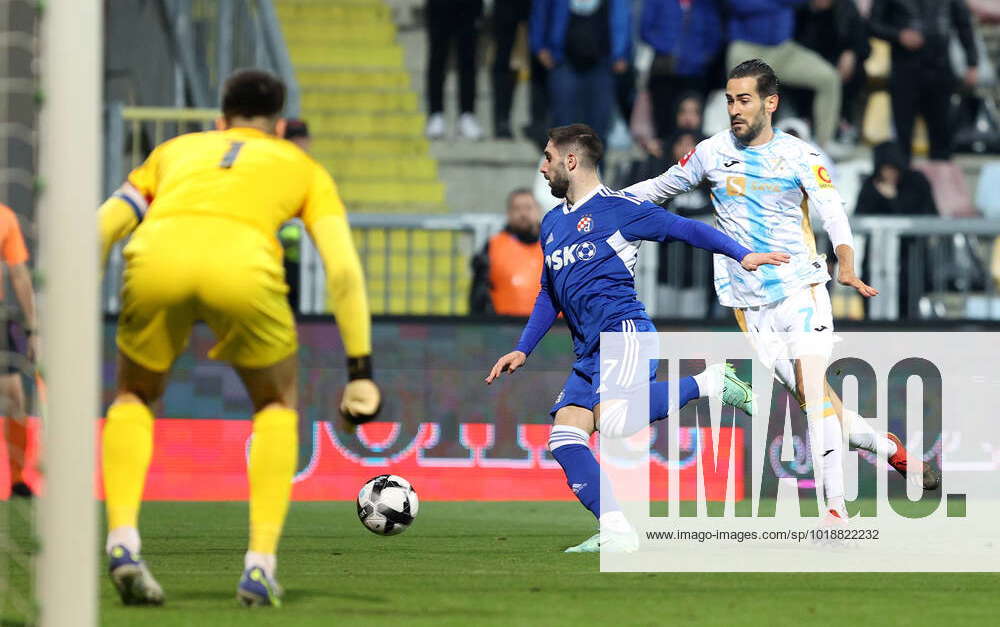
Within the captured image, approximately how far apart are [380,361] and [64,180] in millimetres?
8532

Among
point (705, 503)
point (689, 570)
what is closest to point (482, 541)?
point (689, 570)

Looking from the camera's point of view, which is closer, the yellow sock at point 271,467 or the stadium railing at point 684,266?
the yellow sock at point 271,467

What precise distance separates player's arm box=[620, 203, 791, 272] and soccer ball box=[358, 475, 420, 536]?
1881 millimetres

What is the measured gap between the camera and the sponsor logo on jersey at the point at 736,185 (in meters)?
9.20

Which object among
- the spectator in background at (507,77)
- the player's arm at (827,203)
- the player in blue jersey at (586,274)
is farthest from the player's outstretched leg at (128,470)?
the spectator in background at (507,77)

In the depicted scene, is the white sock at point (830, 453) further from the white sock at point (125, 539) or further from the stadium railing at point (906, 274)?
the stadium railing at point (906, 274)

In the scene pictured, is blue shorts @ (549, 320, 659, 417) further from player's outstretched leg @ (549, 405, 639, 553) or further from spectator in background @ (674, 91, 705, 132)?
spectator in background @ (674, 91, 705, 132)

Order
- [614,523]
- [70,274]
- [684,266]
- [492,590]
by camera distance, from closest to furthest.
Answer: [70,274] → [492,590] → [614,523] → [684,266]

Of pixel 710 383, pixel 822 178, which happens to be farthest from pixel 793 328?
pixel 822 178

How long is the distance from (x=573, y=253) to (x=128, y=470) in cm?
290

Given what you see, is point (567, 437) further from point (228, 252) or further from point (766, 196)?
point (228, 252)

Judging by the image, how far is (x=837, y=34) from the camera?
17688 mm

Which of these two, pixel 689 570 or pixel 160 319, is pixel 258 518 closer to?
pixel 160 319

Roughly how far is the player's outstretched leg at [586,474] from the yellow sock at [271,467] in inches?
90.3
